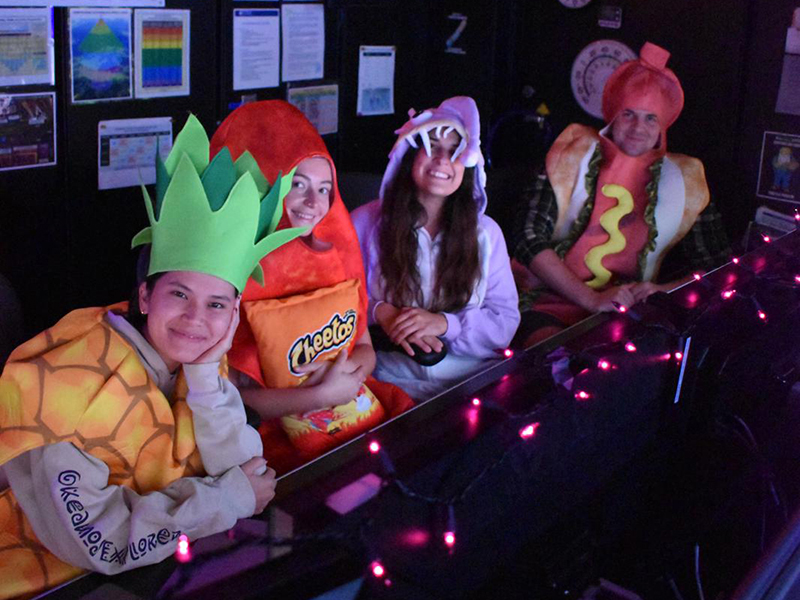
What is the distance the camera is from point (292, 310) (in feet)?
5.65

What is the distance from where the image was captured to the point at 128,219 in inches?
118

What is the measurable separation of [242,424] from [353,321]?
0.59 m

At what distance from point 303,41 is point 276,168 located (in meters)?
1.85

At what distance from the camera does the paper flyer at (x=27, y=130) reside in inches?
102

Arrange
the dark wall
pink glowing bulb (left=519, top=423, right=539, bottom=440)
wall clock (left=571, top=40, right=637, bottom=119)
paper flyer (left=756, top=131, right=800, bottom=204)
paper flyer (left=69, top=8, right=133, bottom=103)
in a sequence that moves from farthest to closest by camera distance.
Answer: wall clock (left=571, top=40, right=637, bottom=119)
paper flyer (left=756, top=131, right=800, bottom=204)
the dark wall
paper flyer (left=69, top=8, right=133, bottom=103)
pink glowing bulb (left=519, top=423, right=539, bottom=440)

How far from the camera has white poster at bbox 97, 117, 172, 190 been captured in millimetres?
2848

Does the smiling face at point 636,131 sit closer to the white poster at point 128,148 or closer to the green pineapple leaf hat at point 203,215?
the white poster at point 128,148

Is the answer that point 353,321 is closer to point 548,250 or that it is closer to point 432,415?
point 432,415

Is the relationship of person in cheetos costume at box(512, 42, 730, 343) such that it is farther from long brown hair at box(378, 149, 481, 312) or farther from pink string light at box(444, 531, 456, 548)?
pink string light at box(444, 531, 456, 548)

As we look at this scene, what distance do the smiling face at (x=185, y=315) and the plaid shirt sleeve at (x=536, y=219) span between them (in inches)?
64.6

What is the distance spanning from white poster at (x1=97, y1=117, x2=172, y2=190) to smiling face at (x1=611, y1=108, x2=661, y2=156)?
1.43 m

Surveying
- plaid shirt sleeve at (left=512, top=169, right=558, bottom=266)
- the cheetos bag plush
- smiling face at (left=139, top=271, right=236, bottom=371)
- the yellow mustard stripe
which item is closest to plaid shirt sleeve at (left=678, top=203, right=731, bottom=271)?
the yellow mustard stripe

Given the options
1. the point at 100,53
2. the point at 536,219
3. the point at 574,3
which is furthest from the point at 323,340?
the point at 574,3

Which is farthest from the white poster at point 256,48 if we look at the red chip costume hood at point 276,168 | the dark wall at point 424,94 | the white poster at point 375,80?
the red chip costume hood at point 276,168
